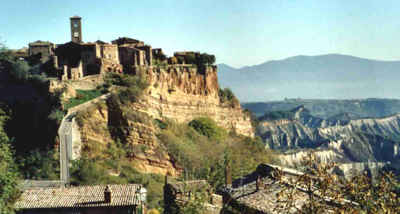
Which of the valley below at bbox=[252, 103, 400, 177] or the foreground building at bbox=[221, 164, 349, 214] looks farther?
the valley below at bbox=[252, 103, 400, 177]

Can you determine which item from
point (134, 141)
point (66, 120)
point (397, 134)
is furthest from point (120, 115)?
point (397, 134)

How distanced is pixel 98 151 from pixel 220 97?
25207 mm

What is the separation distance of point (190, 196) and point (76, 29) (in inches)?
1215

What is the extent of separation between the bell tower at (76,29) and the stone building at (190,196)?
28248mm

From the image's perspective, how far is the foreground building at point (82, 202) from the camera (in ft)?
76.9

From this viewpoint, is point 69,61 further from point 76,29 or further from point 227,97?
point 227,97

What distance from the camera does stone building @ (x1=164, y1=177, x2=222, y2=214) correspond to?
807 inches

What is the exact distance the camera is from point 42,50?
148 feet

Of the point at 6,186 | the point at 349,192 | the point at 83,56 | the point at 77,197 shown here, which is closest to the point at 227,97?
the point at 83,56

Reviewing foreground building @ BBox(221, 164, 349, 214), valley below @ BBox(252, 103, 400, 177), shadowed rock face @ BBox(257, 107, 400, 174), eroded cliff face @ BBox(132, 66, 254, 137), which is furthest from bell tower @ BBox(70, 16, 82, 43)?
shadowed rock face @ BBox(257, 107, 400, 174)

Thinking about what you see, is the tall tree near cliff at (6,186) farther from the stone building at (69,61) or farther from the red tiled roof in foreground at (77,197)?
the stone building at (69,61)

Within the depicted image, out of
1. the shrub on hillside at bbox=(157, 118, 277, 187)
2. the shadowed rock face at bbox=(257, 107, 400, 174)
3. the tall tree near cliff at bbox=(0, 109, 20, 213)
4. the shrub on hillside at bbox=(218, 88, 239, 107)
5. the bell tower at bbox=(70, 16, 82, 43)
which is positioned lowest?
the shadowed rock face at bbox=(257, 107, 400, 174)

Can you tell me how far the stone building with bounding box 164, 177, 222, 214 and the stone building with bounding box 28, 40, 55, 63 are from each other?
85.4ft

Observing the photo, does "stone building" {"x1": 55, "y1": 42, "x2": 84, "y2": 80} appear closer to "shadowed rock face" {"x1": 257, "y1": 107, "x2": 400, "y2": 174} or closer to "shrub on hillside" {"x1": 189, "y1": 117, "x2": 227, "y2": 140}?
"shrub on hillside" {"x1": 189, "y1": 117, "x2": 227, "y2": 140}
